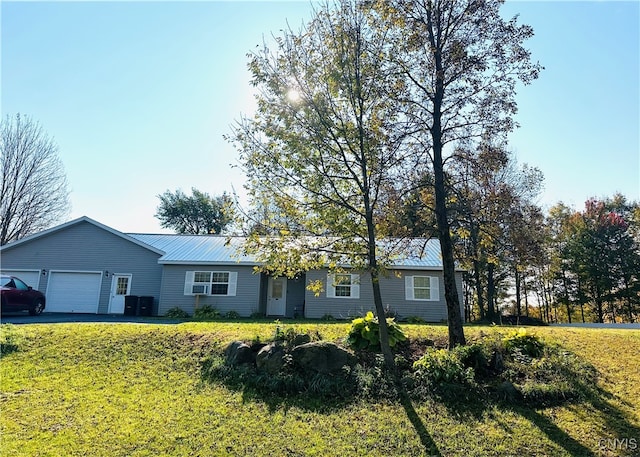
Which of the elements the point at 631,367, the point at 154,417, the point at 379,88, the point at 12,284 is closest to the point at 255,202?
the point at 379,88

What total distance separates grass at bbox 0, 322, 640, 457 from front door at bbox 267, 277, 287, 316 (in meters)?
9.78

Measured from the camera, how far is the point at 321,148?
712 centimetres

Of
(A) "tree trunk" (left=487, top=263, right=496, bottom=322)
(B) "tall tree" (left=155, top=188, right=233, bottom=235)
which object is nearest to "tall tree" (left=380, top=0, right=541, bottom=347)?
(A) "tree trunk" (left=487, top=263, right=496, bottom=322)

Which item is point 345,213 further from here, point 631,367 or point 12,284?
point 12,284

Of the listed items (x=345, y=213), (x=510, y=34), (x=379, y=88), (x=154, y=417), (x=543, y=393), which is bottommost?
(x=154, y=417)

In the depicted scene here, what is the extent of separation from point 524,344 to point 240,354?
5933 mm

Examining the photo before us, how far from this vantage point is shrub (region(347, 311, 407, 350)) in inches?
317

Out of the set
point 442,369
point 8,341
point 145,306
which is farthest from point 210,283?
point 442,369

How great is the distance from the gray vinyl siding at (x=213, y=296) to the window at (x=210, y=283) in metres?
0.15

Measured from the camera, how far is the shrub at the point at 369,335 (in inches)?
317

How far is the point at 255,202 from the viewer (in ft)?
23.8

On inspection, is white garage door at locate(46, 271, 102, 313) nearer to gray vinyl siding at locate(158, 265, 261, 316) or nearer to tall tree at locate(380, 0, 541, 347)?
gray vinyl siding at locate(158, 265, 261, 316)

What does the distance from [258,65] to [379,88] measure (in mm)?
2439

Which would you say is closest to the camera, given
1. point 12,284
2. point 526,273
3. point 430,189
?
point 430,189
